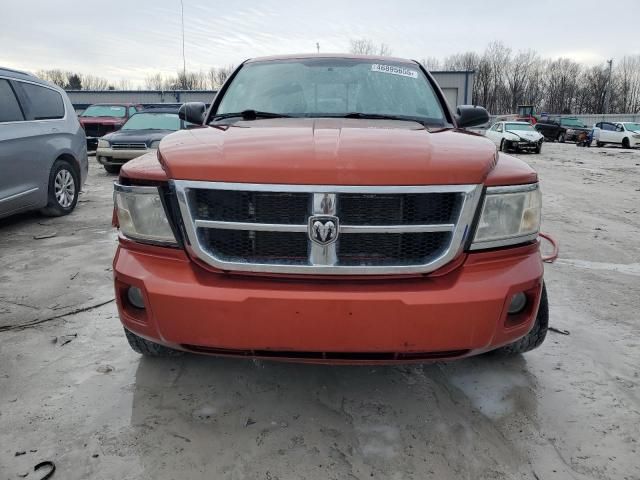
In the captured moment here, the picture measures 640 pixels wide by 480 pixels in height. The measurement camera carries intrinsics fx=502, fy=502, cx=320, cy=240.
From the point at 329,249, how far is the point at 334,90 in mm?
1593

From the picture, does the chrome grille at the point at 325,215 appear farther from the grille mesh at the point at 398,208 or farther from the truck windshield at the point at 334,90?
the truck windshield at the point at 334,90

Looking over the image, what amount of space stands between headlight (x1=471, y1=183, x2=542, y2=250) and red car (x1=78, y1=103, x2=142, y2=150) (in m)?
16.0

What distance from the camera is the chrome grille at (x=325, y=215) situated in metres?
1.87

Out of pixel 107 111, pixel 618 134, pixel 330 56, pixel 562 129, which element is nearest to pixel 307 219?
pixel 330 56

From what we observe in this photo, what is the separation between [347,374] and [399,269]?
86 cm

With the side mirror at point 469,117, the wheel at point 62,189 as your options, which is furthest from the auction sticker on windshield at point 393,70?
the wheel at point 62,189

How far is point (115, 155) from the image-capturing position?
1103cm

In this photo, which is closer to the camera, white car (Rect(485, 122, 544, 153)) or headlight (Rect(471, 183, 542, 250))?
headlight (Rect(471, 183, 542, 250))

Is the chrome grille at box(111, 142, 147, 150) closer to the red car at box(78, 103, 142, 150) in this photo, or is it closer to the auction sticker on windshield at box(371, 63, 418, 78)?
the red car at box(78, 103, 142, 150)

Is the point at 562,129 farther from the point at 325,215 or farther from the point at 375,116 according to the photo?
the point at 325,215

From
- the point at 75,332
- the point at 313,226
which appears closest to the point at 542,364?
the point at 313,226

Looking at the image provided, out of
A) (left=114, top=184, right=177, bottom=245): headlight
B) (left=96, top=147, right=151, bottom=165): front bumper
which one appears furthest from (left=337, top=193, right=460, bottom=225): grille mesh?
(left=96, top=147, right=151, bottom=165): front bumper

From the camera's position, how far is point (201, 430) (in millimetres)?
2086

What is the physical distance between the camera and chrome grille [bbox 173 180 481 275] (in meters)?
1.87
